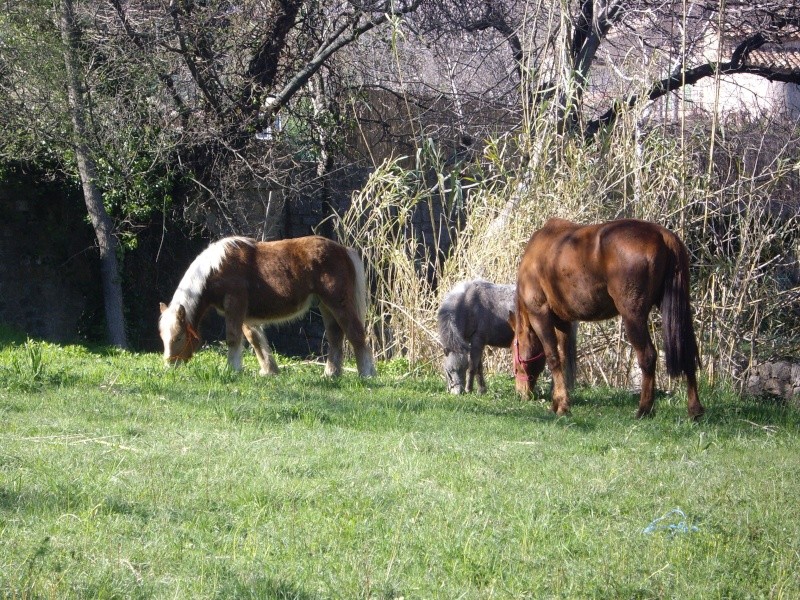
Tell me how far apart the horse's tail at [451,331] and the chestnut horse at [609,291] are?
0.77 metres

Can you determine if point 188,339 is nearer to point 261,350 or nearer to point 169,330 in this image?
point 169,330

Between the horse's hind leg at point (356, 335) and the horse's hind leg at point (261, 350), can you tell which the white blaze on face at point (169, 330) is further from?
the horse's hind leg at point (356, 335)

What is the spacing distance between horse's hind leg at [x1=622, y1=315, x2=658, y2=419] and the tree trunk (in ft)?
30.3

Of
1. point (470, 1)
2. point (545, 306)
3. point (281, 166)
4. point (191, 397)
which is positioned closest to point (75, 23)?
point (281, 166)

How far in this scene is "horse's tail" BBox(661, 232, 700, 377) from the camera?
26.1 feet

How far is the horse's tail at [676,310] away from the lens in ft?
26.1

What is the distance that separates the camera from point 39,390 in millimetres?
8898

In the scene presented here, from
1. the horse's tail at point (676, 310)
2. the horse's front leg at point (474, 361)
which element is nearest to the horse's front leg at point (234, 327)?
the horse's front leg at point (474, 361)

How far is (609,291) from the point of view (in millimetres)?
8258

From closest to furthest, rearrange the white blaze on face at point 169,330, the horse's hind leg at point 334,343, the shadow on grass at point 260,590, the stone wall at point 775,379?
the shadow on grass at point 260,590
the stone wall at point 775,379
the white blaze on face at point 169,330
the horse's hind leg at point 334,343

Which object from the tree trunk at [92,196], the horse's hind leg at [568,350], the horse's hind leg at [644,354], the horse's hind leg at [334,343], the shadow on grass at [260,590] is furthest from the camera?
the tree trunk at [92,196]

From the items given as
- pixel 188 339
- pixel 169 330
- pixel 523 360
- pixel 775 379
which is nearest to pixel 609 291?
pixel 523 360

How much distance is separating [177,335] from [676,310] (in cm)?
591

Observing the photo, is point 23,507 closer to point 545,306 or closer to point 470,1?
point 545,306
